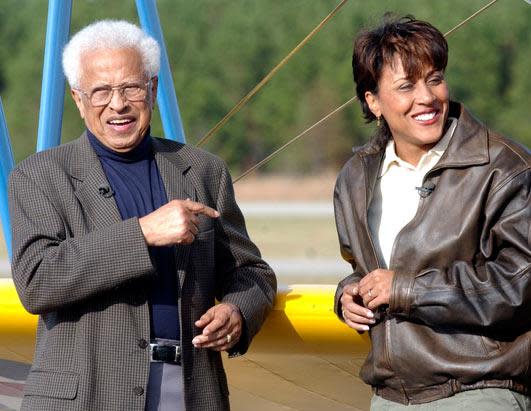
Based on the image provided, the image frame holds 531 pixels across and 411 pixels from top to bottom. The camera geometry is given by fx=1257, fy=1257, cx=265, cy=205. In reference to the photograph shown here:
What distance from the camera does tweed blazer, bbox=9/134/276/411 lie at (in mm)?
3578

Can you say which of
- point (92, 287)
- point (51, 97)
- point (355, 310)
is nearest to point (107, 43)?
point (92, 287)

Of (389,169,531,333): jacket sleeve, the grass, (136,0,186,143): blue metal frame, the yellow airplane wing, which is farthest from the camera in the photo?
the grass

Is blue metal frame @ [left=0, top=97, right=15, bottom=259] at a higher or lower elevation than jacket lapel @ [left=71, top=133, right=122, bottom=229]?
higher

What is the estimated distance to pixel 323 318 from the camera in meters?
4.34

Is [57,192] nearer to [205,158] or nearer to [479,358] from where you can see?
[205,158]

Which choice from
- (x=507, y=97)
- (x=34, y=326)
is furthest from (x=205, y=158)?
(x=507, y=97)

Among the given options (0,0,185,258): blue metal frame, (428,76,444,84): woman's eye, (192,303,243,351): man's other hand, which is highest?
(0,0,185,258): blue metal frame

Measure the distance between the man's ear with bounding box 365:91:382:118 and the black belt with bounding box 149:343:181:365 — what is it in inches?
36.2

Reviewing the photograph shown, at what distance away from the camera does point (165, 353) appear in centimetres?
371

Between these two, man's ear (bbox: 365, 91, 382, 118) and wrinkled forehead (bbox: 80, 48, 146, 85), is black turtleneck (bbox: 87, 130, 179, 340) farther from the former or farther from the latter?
man's ear (bbox: 365, 91, 382, 118)

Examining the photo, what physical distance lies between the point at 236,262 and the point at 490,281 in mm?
947

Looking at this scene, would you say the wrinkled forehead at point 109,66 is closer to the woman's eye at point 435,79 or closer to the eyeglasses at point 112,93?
the eyeglasses at point 112,93

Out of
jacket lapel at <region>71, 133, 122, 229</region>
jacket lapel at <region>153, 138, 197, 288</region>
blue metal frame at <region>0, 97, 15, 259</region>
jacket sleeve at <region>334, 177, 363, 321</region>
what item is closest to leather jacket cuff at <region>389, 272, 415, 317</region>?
jacket sleeve at <region>334, 177, 363, 321</region>

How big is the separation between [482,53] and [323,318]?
35.1 metres
